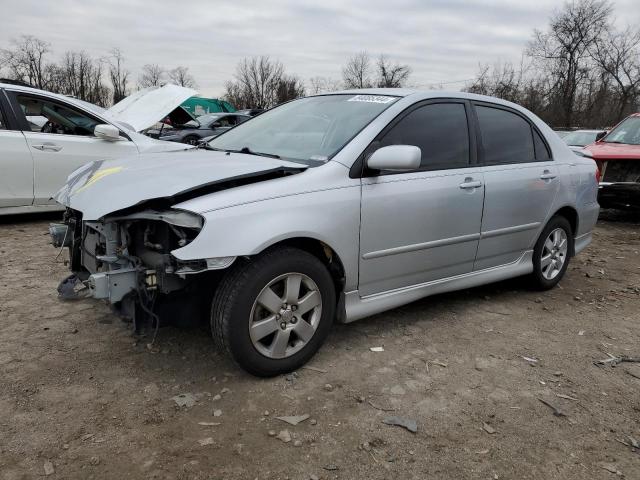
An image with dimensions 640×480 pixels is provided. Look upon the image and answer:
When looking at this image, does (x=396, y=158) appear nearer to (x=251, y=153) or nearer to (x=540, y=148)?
(x=251, y=153)

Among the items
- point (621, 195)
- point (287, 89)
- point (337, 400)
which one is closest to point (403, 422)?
point (337, 400)

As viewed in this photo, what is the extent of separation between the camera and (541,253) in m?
4.42

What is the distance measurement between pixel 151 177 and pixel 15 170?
408 cm

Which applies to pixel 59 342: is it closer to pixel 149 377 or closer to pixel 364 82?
pixel 149 377

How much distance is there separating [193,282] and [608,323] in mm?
3195

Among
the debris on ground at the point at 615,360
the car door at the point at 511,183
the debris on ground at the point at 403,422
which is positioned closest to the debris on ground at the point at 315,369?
the debris on ground at the point at 403,422

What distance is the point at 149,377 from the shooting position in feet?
9.39

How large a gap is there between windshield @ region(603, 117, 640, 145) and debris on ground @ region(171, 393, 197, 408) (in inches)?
335

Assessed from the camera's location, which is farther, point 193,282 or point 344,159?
point 344,159

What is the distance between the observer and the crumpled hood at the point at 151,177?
2.57 meters

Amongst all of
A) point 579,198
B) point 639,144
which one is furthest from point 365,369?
point 639,144

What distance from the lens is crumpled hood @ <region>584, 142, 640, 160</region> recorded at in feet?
25.2

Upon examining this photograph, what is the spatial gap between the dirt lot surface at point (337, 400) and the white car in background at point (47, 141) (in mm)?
2428

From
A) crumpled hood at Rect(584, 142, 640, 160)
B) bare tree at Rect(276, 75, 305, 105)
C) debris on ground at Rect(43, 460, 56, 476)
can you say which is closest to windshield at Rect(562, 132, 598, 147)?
crumpled hood at Rect(584, 142, 640, 160)
